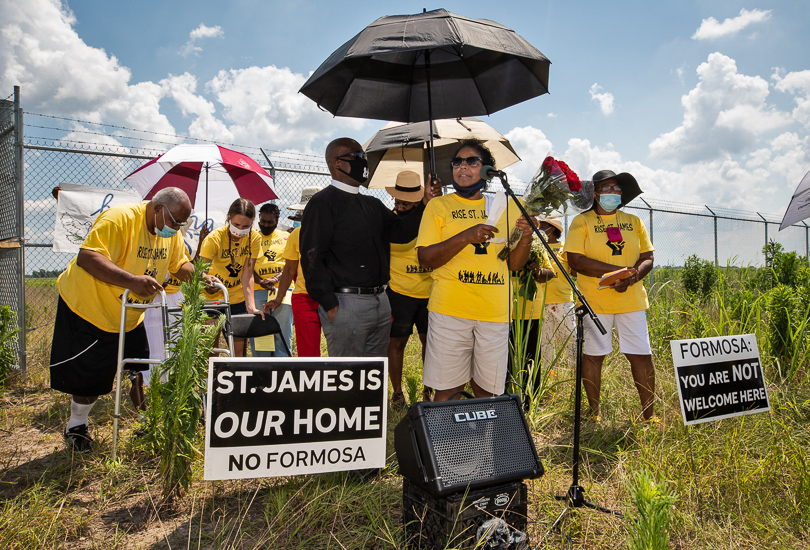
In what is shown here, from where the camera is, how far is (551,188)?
2648 mm

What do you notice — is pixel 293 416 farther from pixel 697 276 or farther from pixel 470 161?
pixel 697 276

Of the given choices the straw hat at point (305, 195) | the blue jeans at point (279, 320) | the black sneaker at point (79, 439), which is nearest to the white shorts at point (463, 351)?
the blue jeans at point (279, 320)

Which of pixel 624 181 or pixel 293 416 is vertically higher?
pixel 624 181

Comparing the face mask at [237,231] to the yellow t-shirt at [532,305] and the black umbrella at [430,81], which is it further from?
the yellow t-shirt at [532,305]

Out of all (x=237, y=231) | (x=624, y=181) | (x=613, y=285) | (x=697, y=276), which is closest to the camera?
(x=613, y=285)

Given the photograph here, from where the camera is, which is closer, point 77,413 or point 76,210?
point 77,413

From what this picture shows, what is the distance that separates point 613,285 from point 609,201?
695mm

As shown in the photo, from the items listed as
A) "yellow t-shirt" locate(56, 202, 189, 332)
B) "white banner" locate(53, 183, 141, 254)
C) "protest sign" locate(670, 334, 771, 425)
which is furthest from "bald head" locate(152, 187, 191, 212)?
"protest sign" locate(670, 334, 771, 425)

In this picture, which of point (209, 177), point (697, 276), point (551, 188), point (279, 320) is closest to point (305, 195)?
point (209, 177)

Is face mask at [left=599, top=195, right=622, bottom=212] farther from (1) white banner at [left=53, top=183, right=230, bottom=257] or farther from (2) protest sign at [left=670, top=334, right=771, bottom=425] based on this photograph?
(1) white banner at [left=53, top=183, right=230, bottom=257]

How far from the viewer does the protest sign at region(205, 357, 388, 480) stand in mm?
2373

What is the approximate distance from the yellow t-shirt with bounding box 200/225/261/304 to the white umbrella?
16.2 feet

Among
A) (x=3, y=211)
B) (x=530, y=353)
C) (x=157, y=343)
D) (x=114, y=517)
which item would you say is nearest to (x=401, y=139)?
(x=530, y=353)

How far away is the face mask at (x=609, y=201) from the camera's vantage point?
4.04m
